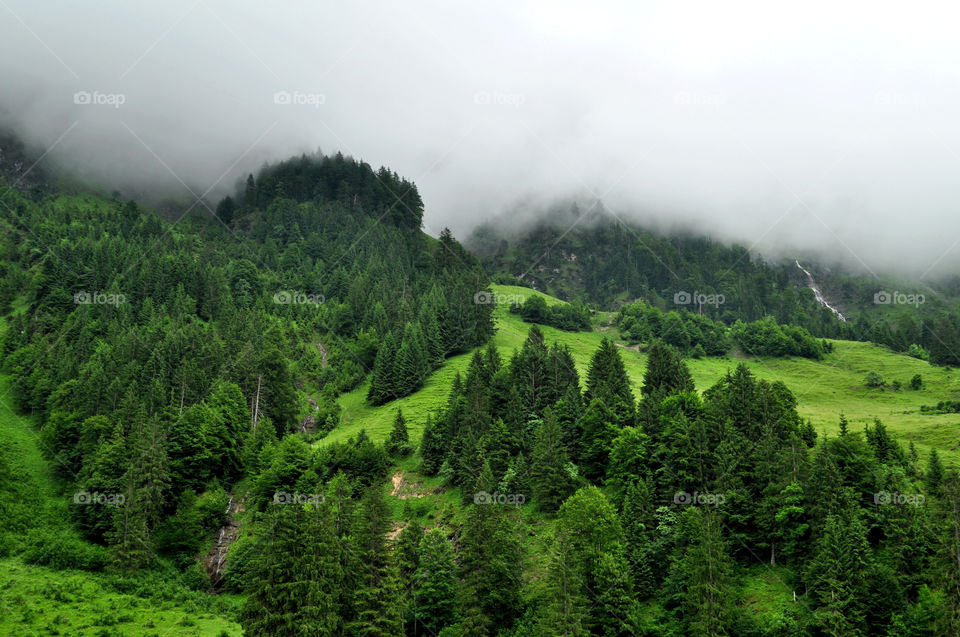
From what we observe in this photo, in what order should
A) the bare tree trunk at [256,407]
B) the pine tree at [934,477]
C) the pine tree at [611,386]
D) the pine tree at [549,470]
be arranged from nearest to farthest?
1. the pine tree at [934,477]
2. the pine tree at [549,470]
3. the pine tree at [611,386]
4. the bare tree trunk at [256,407]

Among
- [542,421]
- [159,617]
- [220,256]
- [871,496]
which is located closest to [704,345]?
[542,421]

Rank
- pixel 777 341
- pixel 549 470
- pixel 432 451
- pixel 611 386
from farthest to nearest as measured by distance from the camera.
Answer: pixel 777 341 → pixel 611 386 → pixel 432 451 → pixel 549 470

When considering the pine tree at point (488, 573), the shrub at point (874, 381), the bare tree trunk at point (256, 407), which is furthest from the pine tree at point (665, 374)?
the shrub at point (874, 381)

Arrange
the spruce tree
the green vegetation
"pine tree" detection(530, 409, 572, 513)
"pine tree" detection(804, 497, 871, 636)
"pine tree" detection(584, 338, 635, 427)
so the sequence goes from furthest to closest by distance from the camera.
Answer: "pine tree" detection(584, 338, 635, 427), "pine tree" detection(530, 409, 572, 513), the spruce tree, the green vegetation, "pine tree" detection(804, 497, 871, 636)

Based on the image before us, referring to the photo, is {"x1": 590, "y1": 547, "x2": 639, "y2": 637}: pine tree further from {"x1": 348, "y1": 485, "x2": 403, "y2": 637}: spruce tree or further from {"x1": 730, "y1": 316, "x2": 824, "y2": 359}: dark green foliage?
{"x1": 730, "y1": 316, "x2": 824, "y2": 359}: dark green foliage

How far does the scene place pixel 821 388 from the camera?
139 metres

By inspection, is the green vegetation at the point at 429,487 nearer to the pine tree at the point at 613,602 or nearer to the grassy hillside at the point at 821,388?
the pine tree at the point at 613,602

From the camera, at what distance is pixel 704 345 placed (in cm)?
18100

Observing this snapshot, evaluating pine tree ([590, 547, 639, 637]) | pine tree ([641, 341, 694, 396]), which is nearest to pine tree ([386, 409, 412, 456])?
pine tree ([641, 341, 694, 396])

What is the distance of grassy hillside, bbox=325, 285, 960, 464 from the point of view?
88938 millimetres

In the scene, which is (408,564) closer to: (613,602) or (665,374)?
(613,602)

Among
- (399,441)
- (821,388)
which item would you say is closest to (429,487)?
(399,441)

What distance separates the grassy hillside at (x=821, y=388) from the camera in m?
88.9

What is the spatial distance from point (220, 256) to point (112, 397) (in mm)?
87280
